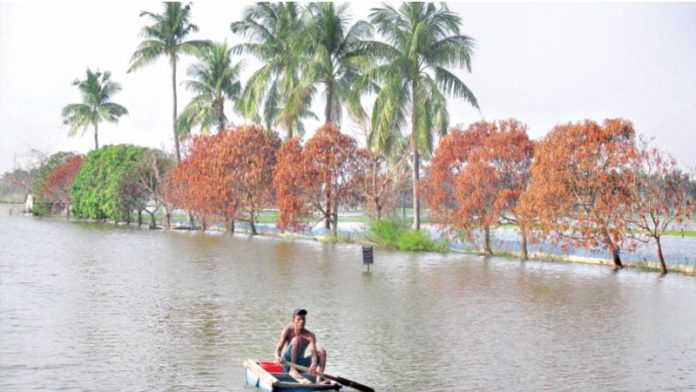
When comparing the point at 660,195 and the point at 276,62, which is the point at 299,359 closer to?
the point at 660,195

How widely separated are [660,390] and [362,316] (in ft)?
27.1

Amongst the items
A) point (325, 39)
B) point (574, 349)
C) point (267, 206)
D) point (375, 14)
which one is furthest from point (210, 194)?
point (574, 349)

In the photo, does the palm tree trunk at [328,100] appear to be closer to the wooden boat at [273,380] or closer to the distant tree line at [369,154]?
the distant tree line at [369,154]

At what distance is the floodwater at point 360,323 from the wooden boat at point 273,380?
0.45 metres

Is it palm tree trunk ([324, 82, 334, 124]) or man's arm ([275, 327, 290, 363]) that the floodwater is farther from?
palm tree trunk ([324, 82, 334, 124])

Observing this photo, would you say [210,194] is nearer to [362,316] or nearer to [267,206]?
[267,206]

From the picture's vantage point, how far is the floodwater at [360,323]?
13.7m

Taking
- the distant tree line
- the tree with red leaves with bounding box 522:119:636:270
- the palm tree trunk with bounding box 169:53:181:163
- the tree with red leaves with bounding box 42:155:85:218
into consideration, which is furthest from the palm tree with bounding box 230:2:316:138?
the tree with red leaves with bounding box 42:155:85:218

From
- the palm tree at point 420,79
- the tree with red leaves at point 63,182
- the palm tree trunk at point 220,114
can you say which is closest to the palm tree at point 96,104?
the tree with red leaves at point 63,182

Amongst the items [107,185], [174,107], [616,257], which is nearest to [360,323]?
[616,257]

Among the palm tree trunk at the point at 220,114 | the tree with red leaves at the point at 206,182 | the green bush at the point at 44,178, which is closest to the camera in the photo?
the tree with red leaves at the point at 206,182

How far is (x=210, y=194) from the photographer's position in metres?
57.7

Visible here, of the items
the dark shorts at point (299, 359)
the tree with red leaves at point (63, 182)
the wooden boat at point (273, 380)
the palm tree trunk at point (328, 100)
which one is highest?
the palm tree trunk at point (328, 100)

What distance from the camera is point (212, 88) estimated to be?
6531cm
